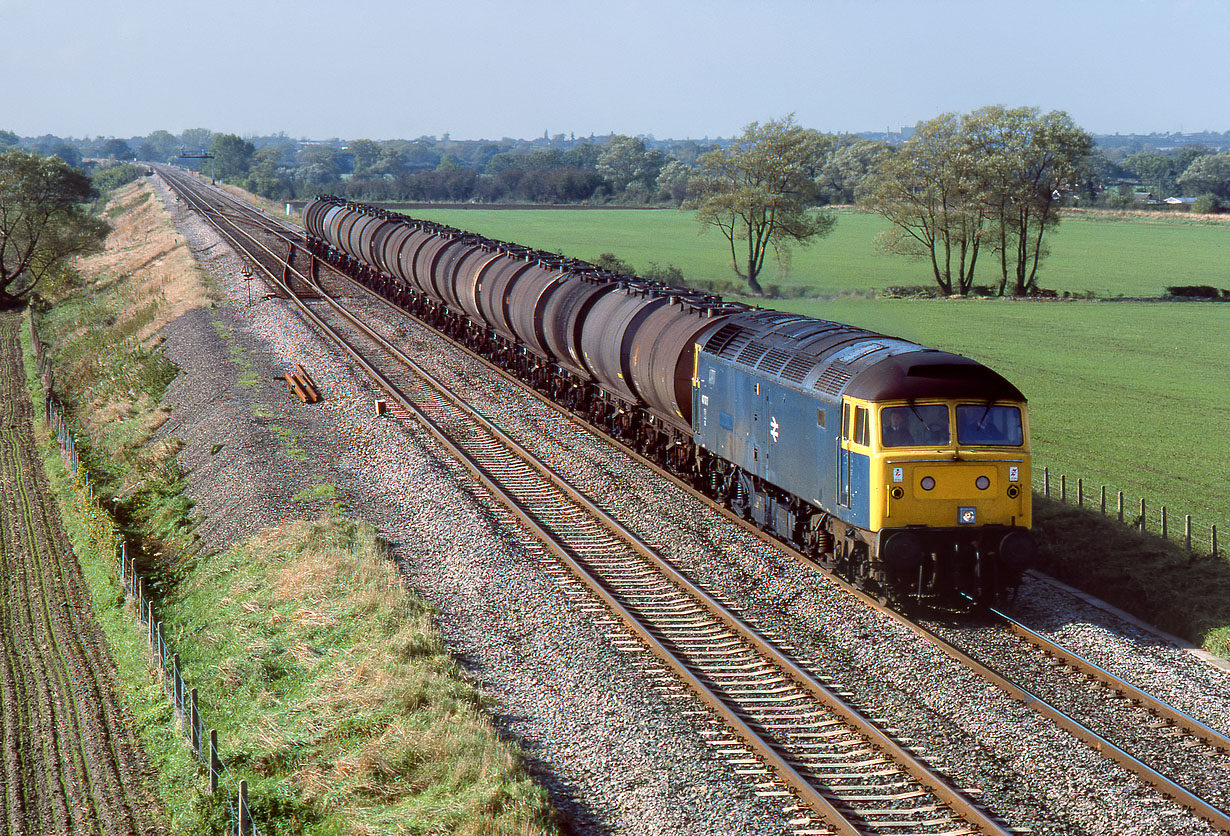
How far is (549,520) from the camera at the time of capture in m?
22.0

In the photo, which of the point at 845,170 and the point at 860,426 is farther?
the point at 845,170

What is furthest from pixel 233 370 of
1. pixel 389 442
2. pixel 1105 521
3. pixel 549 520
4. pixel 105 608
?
pixel 1105 521

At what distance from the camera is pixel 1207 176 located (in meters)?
188

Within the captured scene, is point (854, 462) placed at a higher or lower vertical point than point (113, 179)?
lower

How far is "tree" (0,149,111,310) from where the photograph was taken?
6550 cm

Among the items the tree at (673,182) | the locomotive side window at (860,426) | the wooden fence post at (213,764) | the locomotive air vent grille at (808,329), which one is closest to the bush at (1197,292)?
the locomotive air vent grille at (808,329)

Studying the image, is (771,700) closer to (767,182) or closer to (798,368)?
(798,368)

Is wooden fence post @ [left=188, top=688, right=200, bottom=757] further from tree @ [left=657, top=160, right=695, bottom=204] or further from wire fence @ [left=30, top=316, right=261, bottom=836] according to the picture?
tree @ [left=657, top=160, right=695, bottom=204]

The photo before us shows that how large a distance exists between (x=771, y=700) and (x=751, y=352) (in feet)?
27.3

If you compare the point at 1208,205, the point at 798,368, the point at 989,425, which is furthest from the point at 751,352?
the point at 1208,205

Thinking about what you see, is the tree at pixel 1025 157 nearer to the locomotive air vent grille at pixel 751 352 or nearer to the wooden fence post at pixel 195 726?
the locomotive air vent grille at pixel 751 352

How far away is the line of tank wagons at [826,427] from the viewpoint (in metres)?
16.6

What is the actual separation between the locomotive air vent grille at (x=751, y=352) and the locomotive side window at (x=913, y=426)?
14.2 feet

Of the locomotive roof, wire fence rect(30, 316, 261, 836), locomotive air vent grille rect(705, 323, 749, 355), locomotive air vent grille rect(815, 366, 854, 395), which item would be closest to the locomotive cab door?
the locomotive roof
